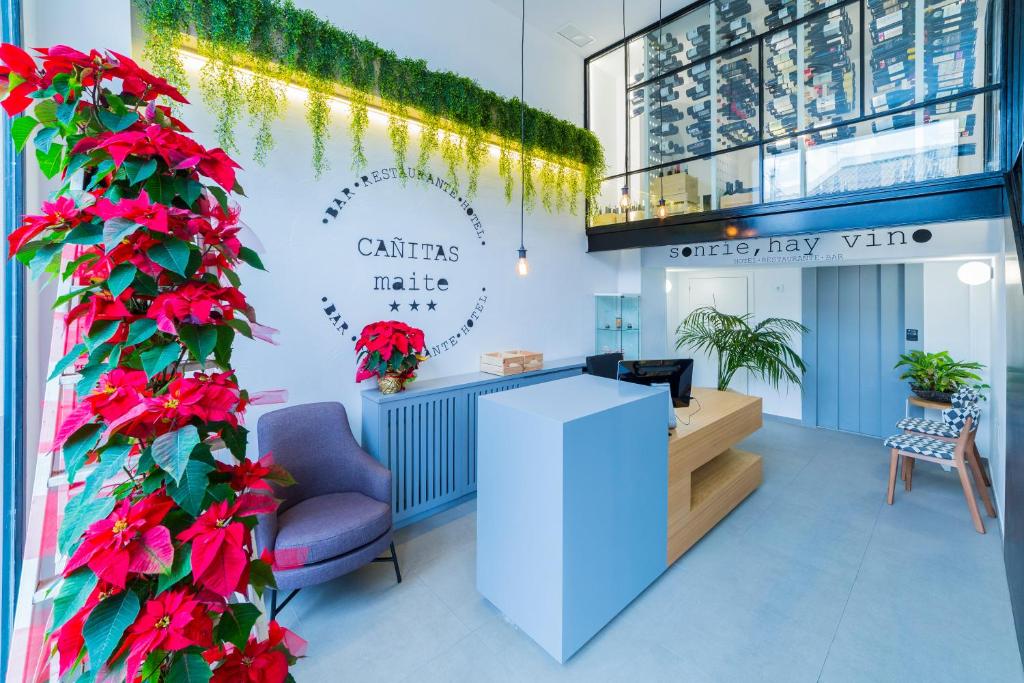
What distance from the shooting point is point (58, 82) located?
0.92 m

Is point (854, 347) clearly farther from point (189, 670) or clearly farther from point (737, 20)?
point (189, 670)

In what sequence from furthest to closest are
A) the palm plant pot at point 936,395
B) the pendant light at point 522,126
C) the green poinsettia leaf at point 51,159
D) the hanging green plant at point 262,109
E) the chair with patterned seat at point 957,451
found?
1. the pendant light at point 522,126
2. the palm plant pot at point 936,395
3. the chair with patterned seat at point 957,451
4. the hanging green plant at point 262,109
5. the green poinsettia leaf at point 51,159

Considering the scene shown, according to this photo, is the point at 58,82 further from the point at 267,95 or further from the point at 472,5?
the point at 472,5

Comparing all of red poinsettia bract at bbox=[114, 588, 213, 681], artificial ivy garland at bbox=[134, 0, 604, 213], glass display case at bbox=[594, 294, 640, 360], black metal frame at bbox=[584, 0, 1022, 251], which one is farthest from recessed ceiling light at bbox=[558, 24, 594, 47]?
red poinsettia bract at bbox=[114, 588, 213, 681]

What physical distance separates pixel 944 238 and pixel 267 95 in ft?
17.6

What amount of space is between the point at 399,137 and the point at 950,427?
200 inches

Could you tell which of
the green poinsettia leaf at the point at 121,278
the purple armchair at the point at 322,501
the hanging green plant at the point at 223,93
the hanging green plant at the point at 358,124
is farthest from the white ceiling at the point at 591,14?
the green poinsettia leaf at the point at 121,278

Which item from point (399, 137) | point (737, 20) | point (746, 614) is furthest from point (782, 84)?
point (746, 614)

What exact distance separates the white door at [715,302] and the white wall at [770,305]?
0.7 inches

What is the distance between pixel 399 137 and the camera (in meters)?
3.65

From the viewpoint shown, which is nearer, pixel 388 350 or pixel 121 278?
pixel 121 278

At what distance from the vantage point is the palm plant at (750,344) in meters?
5.58

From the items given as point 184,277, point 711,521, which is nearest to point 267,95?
point 184,277

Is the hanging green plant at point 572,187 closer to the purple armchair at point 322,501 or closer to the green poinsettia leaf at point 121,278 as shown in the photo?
the purple armchair at point 322,501
